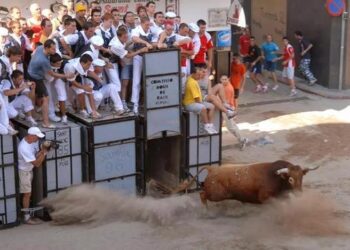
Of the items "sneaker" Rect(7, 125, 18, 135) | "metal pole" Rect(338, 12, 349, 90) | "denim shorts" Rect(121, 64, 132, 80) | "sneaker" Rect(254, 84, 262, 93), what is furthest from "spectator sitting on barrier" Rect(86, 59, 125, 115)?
"metal pole" Rect(338, 12, 349, 90)

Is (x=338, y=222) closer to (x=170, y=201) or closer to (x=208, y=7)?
(x=170, y=201)

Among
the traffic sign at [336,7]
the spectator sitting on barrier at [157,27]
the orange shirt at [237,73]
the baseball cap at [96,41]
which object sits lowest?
the orange shirt at [237,73]

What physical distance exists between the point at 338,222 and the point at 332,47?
10.7 metres

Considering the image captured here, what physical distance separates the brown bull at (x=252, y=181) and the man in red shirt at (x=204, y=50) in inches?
119

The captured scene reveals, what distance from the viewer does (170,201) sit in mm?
12547

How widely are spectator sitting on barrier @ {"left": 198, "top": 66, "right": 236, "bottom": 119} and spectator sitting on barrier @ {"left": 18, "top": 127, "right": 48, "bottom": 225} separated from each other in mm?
3450

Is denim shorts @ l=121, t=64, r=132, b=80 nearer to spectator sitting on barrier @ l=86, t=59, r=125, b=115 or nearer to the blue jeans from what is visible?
spectator sitting on barrier @ l=86, t=59, r=125, b=115

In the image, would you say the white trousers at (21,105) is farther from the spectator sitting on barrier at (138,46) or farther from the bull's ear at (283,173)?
the bull's ear at (283,173)

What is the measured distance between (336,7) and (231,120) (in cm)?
641

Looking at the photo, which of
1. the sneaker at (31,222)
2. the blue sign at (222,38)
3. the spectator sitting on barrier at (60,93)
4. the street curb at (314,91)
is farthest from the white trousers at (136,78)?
the street curb at (314,91)

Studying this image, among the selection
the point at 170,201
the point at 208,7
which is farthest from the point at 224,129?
the point at 170,201

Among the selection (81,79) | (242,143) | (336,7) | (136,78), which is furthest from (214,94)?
(336,7)

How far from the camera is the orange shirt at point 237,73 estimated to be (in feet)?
57.6

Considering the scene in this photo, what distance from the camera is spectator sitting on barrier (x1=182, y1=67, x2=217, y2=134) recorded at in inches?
531
